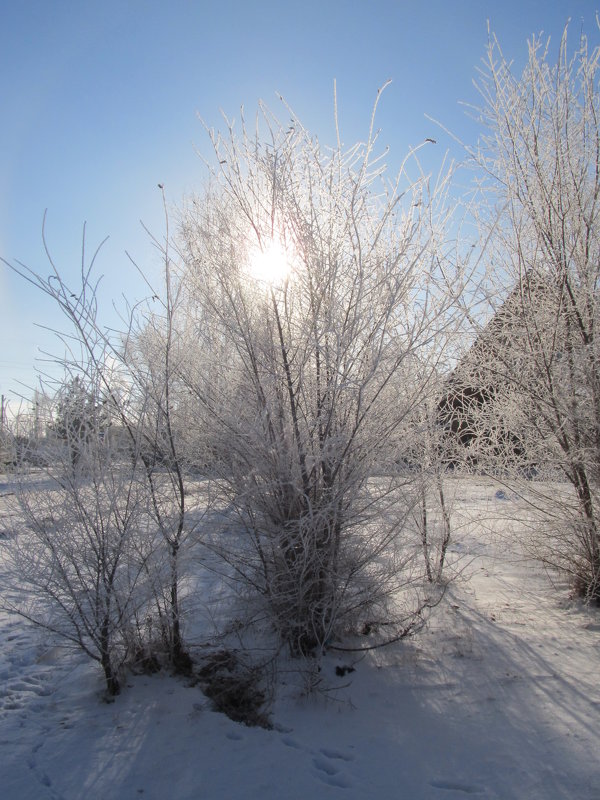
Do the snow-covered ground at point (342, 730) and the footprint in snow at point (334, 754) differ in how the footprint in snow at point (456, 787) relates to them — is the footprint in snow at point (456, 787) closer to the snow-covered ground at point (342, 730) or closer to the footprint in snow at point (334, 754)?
the snow-covered ground at point (342, 730)

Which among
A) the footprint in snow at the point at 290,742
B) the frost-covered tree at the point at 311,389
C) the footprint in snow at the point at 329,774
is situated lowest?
the footprint in snow at the point at 329,774

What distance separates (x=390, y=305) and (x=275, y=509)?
161cm

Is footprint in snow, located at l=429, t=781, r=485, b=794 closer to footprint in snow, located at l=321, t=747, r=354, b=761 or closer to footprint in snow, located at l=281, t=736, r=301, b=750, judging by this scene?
footprint in snow, located at l=321, t=747, r=354, b=761

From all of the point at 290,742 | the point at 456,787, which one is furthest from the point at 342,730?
the point at 456,787

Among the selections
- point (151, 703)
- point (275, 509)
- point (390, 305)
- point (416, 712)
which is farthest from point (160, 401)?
point (416, 712)

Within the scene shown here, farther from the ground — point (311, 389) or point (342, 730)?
point (311, 389)

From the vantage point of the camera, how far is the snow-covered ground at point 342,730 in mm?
2553

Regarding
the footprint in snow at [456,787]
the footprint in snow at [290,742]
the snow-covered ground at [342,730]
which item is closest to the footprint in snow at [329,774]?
the snow-covered ground at [342,730]

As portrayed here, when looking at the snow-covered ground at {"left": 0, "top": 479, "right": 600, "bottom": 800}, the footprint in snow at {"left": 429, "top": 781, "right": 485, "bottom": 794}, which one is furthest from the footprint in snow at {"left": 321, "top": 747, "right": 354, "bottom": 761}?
the footprint in snow at {"left": 429, "top": 781, "right": 485, "bottom": 794}

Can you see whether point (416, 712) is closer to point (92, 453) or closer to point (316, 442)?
point (316, 442)

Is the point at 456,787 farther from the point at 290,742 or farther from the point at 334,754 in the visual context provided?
the point at 290,742

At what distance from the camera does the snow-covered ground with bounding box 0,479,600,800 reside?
255 centimetres

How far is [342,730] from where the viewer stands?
3.03m

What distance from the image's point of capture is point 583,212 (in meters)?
5.02
